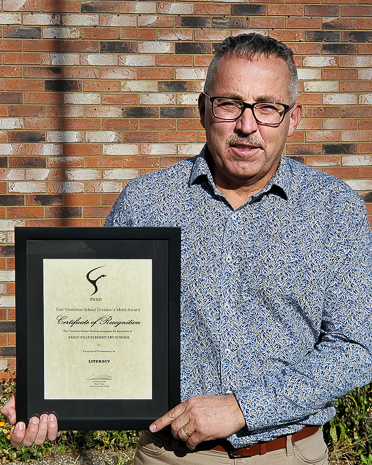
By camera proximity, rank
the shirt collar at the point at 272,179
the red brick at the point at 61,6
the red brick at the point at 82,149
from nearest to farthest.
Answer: the shirt collar at the point at 272,179 → the red brick at the point at 61,6 → the red brick at the point at 82,149

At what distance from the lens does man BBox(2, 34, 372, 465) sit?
A: 5.52 feet

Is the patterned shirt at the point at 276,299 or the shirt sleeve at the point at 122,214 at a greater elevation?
the shirt sleeve at the point at 122,214

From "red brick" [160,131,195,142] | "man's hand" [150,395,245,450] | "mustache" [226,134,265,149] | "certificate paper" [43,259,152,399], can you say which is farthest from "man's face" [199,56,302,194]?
"red brick" [160,131,195,142]

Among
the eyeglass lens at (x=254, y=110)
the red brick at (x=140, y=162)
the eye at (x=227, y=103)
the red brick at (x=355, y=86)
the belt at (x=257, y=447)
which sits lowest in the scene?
the belt at (x=257, y=447)

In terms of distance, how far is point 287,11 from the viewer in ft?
13.6

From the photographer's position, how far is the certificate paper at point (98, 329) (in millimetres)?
1618

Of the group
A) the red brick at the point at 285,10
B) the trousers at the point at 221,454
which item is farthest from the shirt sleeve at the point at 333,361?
the red brick at the point at 285,10

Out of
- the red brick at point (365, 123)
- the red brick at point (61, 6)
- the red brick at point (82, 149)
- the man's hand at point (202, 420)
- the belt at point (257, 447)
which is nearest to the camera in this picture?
the man's hand at point (202, 420)

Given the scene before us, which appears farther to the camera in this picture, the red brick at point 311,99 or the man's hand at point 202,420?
the red brick at point 311,99

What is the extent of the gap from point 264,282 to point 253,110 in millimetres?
577

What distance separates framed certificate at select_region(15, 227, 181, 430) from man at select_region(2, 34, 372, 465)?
0.46 feet

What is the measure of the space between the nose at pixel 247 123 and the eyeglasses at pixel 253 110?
10mm

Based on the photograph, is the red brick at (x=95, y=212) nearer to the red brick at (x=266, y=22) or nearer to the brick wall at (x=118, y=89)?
the brick wall at (x=118, y=89)

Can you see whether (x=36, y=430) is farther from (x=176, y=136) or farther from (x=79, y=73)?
(x=79, y=73)
